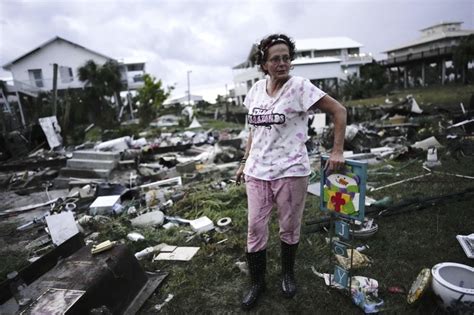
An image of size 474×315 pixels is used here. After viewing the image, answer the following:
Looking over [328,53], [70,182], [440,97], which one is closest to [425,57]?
[328,53]

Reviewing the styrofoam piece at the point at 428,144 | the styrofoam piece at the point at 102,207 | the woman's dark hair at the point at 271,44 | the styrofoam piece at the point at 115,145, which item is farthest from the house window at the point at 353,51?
the woman's dark hair at the point at 271,44

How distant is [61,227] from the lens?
4230mm

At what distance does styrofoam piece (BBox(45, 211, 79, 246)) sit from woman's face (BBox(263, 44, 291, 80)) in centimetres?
346

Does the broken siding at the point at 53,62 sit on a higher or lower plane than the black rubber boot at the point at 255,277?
higher

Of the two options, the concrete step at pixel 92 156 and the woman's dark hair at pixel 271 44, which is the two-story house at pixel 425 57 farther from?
the woman's dark hair at pixel 271 44

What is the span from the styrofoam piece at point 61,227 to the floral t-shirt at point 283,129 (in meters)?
3.08

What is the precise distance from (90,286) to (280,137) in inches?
69.0

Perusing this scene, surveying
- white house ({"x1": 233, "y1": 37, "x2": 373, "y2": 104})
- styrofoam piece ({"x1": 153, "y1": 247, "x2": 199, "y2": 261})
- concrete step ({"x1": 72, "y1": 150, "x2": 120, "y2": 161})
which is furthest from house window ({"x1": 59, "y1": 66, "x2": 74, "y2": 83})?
styrofoam piece ({"x1": 153, "y1": 247, "x2": 199, "y2": 261})

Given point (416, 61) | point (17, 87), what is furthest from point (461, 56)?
point (17, 87)

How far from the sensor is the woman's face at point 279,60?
2.26 meters

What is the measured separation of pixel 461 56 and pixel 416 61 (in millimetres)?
7310

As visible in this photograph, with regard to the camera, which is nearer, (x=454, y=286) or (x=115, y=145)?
(x=454, y=286)

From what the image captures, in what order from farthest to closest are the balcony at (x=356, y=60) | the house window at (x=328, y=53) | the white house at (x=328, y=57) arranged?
the house window at (x=328, y=53), the balcony at (x=356, y=60), the white house at (x=328, y=57)

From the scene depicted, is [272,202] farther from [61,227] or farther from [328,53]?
A: [328,53]
